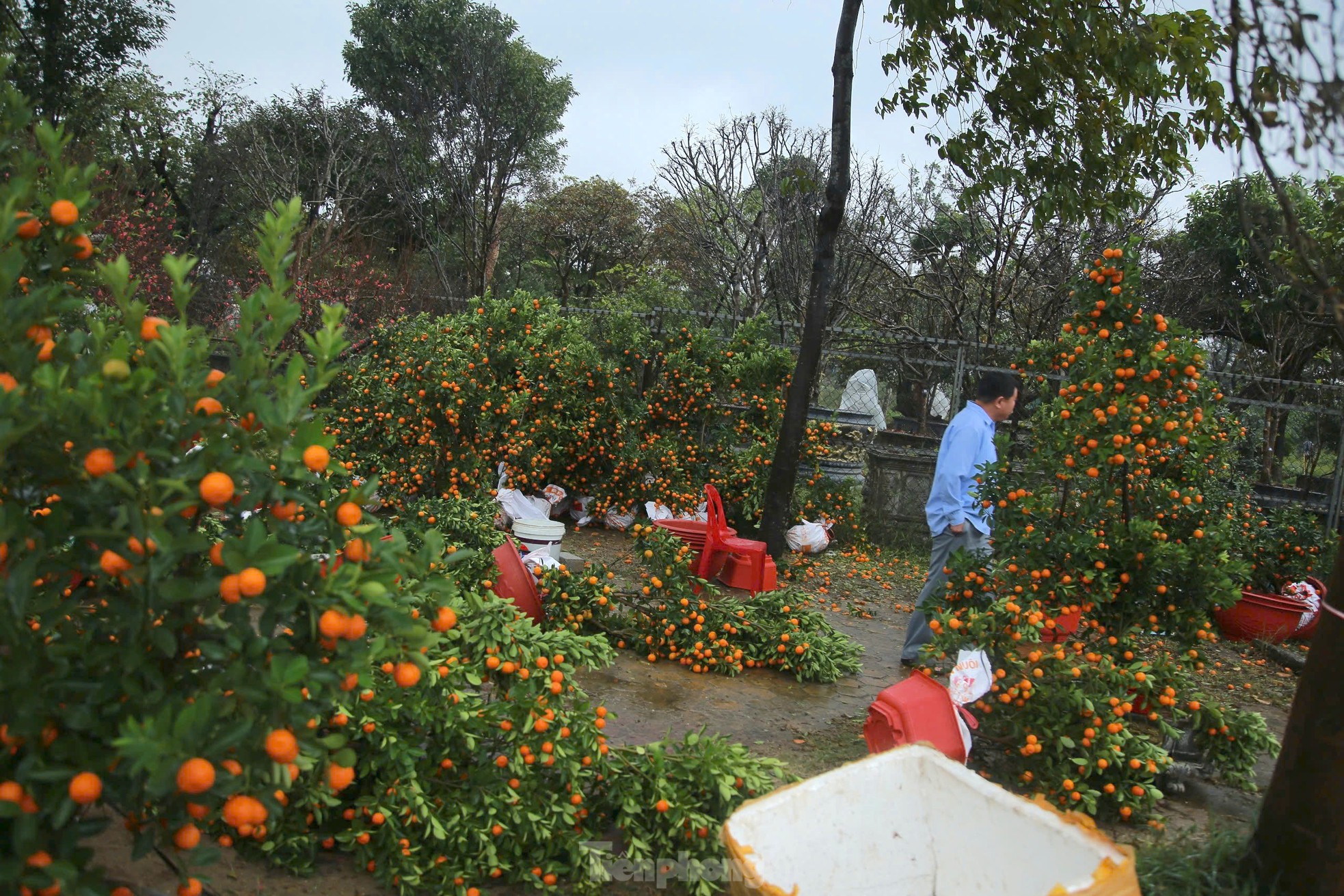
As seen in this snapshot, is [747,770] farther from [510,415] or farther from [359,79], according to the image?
[359,79]

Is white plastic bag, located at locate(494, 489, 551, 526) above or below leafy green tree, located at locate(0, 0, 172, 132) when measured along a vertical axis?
below

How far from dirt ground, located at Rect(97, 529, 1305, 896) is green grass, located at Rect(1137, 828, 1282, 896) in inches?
18.7

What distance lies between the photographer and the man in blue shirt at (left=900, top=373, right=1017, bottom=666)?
4.98 meters

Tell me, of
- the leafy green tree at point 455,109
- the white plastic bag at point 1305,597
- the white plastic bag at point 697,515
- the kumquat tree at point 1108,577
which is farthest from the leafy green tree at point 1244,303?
the leafy green tree at point 455,109

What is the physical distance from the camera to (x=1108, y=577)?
3920 mm

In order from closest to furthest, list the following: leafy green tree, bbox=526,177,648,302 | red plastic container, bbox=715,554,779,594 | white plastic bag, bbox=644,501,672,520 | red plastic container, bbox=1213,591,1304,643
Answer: red plastic container, bbox=715,554,779,594 → red plastic container, bbox=1213,591,1304,643 → white plastic bag, bbox=644,501,672,520 → leafy green tree, bbox=526,177,648,302

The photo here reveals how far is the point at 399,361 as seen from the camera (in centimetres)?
702

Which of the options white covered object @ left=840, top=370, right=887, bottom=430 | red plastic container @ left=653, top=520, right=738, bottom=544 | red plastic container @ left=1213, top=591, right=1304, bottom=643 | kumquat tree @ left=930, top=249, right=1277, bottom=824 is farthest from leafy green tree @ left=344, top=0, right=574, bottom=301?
kumquat tree @ left=930, top=249, right=1277, bottom=824

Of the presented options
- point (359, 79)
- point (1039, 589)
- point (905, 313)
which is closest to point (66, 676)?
point (1039, 589)

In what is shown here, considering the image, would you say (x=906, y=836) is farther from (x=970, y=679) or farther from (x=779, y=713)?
(x=779, y=713)

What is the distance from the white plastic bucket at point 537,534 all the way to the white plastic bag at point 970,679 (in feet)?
10.4

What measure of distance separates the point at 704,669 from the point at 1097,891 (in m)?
3.17

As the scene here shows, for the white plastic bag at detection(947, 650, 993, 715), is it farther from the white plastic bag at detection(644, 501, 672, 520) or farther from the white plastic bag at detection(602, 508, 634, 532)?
the white plastic bag at detection(602, 508, 634, 532)

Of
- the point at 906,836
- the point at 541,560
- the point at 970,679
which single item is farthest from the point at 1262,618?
the point at 906,836
